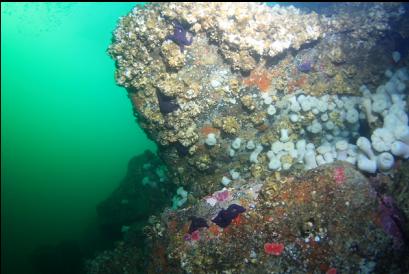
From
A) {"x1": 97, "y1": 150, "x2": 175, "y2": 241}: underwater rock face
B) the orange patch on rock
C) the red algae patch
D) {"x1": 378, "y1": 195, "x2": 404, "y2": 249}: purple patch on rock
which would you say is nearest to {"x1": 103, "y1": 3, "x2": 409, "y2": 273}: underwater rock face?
the orange patch on rock

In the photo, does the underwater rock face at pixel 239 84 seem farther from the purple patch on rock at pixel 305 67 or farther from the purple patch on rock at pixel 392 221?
the purple patch on rock at pixel 392 221

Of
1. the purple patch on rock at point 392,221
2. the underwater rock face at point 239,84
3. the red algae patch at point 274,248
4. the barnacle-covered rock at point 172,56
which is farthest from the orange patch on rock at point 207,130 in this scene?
the purple patch on rock at point 392,221

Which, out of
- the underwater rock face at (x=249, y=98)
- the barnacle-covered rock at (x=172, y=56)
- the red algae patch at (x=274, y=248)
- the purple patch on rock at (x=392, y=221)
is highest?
the barnacle-covered rock at (x=172, y=56)

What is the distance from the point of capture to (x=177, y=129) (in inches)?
261

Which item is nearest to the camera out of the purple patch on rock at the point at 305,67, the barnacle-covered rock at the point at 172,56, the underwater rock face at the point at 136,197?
the barnacle-covered rock at the point at 172,56

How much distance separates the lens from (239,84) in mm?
6836

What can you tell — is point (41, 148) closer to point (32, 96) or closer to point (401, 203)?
point (32, 96)

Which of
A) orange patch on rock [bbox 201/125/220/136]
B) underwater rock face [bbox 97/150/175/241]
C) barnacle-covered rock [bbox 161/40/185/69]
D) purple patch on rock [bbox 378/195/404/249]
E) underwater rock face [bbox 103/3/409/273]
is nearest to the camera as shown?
purple patch on rock [bbox 378/195/404/249]

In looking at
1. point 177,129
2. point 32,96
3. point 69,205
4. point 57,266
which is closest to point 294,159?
point 177,129

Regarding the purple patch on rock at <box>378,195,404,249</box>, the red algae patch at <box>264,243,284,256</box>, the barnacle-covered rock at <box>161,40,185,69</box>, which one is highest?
the barnacle-covered rock at <box>161,40,185,69</box>

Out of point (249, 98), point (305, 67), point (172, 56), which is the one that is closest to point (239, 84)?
point (249, 98)

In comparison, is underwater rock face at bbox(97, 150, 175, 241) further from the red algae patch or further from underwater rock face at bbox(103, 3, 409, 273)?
the red algae patch

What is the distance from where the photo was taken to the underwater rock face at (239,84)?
6645 mm

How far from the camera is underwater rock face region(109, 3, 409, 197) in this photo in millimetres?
6645
